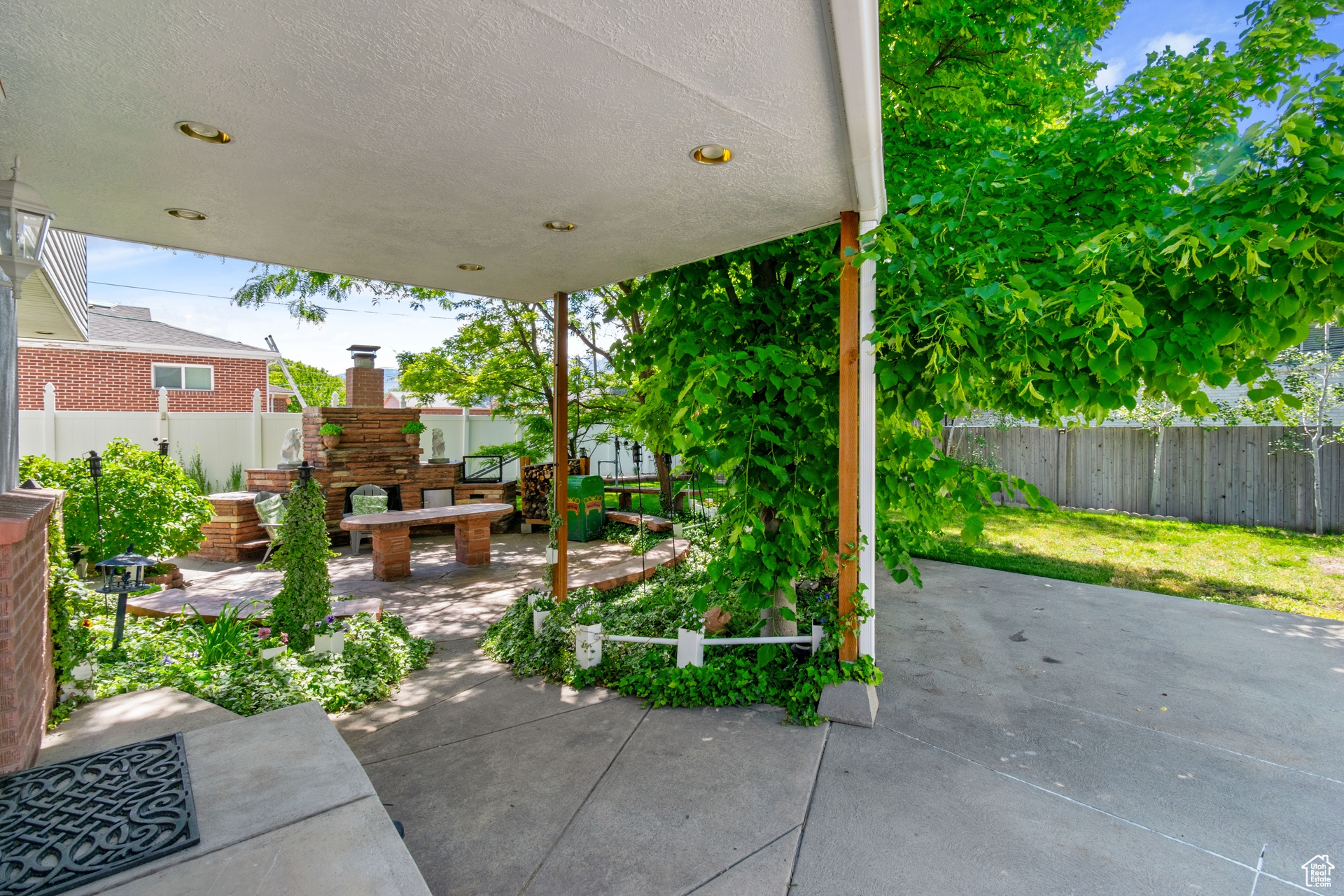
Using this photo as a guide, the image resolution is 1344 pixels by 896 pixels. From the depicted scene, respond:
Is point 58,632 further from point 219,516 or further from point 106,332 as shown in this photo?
point 106,332

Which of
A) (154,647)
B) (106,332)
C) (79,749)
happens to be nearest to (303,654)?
(154,647)

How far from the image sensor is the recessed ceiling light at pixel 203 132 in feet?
6.64

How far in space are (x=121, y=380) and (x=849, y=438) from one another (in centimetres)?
1595

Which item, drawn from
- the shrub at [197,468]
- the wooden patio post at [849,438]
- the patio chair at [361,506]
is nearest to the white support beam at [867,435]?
the wooden patio post at [849,438]

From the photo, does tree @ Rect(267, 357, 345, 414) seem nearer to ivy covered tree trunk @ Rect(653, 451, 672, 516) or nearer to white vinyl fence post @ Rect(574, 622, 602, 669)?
ivy covered tree trunk @ Rect(653, 451, 672, 516)

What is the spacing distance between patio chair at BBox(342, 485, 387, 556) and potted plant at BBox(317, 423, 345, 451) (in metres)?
0.70

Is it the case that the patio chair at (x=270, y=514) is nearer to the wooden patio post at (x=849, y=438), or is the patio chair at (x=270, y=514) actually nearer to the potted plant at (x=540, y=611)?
the potted plant at (x=540, y=611)

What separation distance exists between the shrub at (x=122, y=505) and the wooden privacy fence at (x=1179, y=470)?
10.2 m

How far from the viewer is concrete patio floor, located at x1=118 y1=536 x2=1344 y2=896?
6.57 ft

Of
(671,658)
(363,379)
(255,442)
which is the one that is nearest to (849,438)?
(671,658)

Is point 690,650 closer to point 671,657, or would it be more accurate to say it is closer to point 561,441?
point 671,657

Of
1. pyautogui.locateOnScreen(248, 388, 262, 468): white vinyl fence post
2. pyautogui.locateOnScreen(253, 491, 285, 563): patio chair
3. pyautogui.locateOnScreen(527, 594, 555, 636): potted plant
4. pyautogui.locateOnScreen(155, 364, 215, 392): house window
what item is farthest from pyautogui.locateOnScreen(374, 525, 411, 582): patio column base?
pyautogui.locateOnScreen(155, 364, 215, 392): house window

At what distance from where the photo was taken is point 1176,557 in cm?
679

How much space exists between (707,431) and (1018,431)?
9272 mm
